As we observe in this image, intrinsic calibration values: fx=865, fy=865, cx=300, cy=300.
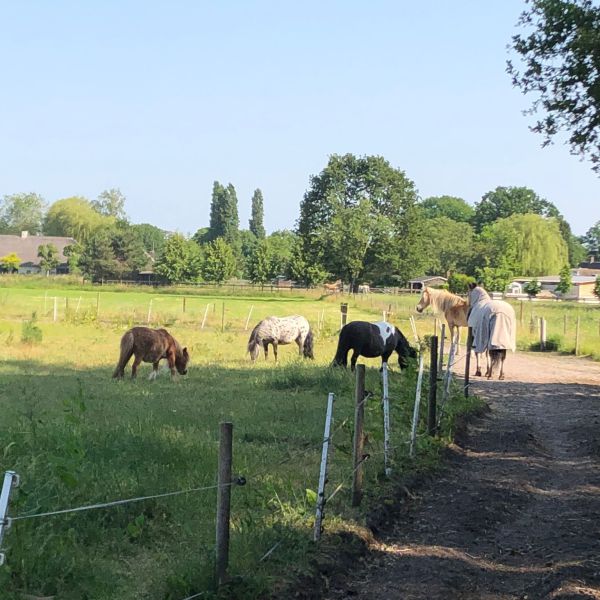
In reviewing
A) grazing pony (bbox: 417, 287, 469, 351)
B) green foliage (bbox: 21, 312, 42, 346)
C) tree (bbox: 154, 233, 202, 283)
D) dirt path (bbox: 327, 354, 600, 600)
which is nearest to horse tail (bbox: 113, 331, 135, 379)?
dirt path (bbox: 327, 354, 600, 600)

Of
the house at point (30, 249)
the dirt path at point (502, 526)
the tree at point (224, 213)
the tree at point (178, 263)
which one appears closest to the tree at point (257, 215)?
the tree at point (224, 213)

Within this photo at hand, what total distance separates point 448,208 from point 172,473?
6139 inches

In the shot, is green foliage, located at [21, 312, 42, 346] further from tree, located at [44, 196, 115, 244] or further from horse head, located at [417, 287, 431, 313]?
tree, located at [44, 196, 115, 244]

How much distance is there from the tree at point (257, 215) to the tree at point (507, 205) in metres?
39.9

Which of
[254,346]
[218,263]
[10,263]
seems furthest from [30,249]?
[254,346]

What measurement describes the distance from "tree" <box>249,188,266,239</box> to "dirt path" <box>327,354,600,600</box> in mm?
147549

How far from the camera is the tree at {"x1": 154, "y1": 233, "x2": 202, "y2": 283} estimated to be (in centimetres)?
9700

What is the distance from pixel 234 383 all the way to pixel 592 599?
12.0 meters

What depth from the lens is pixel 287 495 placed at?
770 centimetres

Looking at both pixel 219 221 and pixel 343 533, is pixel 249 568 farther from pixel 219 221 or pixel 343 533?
pixel 219 221

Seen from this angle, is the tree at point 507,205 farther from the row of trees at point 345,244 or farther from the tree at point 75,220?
the tree at point 75,220

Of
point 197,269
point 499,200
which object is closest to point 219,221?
point 197,269

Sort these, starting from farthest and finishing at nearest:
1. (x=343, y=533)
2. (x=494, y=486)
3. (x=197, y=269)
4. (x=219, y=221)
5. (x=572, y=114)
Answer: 1. (x=219, y=221)
2. (x=197, y=269)
3. (x=572, y=114)
4. (x=494, y=486)
5. (x=343, y=533)

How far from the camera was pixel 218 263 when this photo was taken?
9700 centimetres
